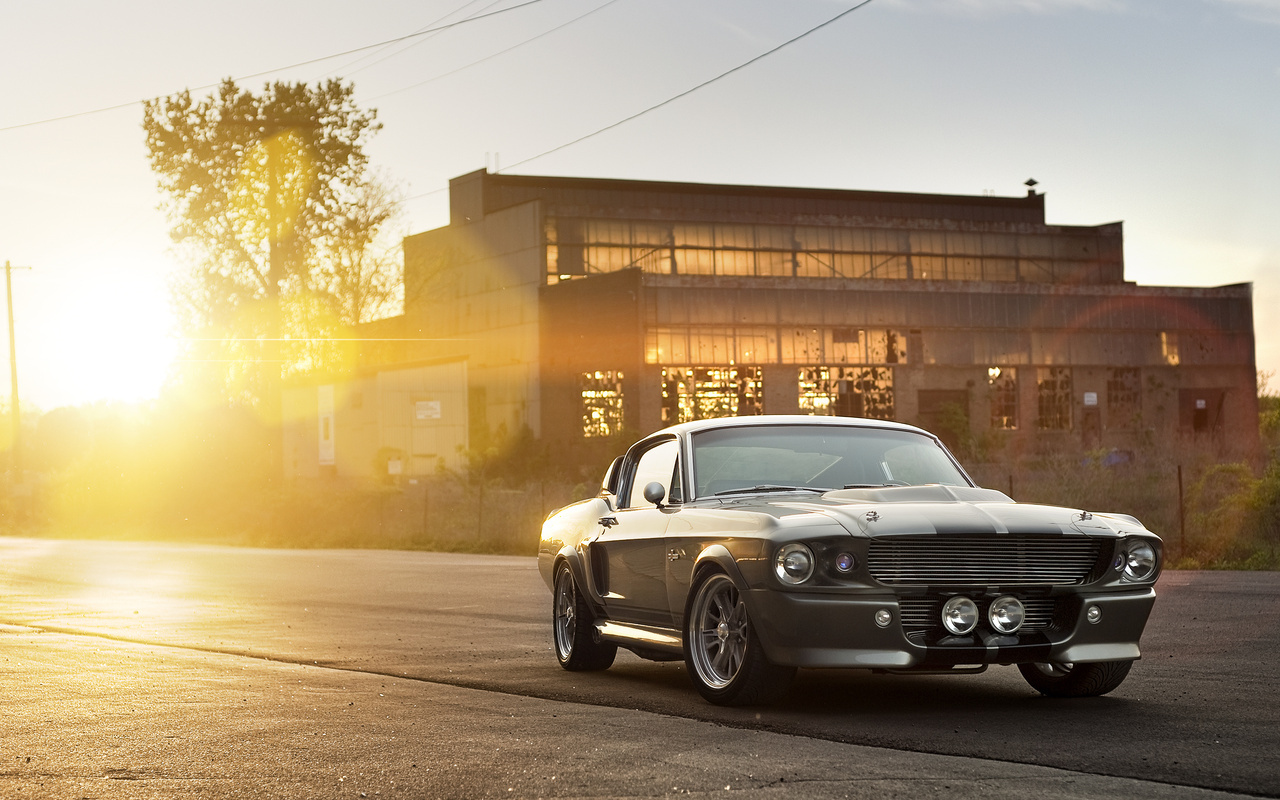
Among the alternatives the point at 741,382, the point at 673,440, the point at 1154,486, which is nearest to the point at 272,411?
the point at 741,382

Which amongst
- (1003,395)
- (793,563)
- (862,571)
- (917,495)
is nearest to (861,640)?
(862,571)

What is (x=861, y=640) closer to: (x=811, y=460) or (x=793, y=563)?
(x=793, y=563)

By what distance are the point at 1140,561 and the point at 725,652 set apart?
225 cm

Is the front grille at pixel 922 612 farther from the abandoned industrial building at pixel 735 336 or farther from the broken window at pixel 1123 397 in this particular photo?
the broken window at pixel 1123 397

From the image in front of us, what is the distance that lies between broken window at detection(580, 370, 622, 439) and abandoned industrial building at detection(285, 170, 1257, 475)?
0.11 metres

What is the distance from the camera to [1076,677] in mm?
8133

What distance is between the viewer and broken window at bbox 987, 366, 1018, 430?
6719cm

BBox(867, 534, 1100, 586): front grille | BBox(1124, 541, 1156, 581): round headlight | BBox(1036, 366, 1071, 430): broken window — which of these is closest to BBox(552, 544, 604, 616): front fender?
BBox(867, 534, 1100, 586): front grille

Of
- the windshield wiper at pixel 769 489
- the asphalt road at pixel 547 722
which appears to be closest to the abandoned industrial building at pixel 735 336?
the asphalt road at pixel 547 722

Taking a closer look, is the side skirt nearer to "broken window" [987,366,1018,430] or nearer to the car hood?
the car hood

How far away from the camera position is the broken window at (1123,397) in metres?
68.8

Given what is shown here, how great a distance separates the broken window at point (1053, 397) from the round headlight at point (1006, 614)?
205 feet

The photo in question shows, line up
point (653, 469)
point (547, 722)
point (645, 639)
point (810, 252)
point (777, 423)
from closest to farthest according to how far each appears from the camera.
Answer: point (547, 722) → point (645, 639) → point (777, 423) → point (653, 469) → point (810, 252)

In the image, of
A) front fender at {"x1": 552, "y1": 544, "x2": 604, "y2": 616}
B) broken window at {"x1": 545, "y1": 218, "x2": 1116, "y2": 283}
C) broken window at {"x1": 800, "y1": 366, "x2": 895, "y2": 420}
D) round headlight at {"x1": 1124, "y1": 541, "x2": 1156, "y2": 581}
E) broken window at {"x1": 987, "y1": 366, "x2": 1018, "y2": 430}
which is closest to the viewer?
round headlight at {"x1": 1124, "y1": 541, "x2": 1156, "y2": 581}
